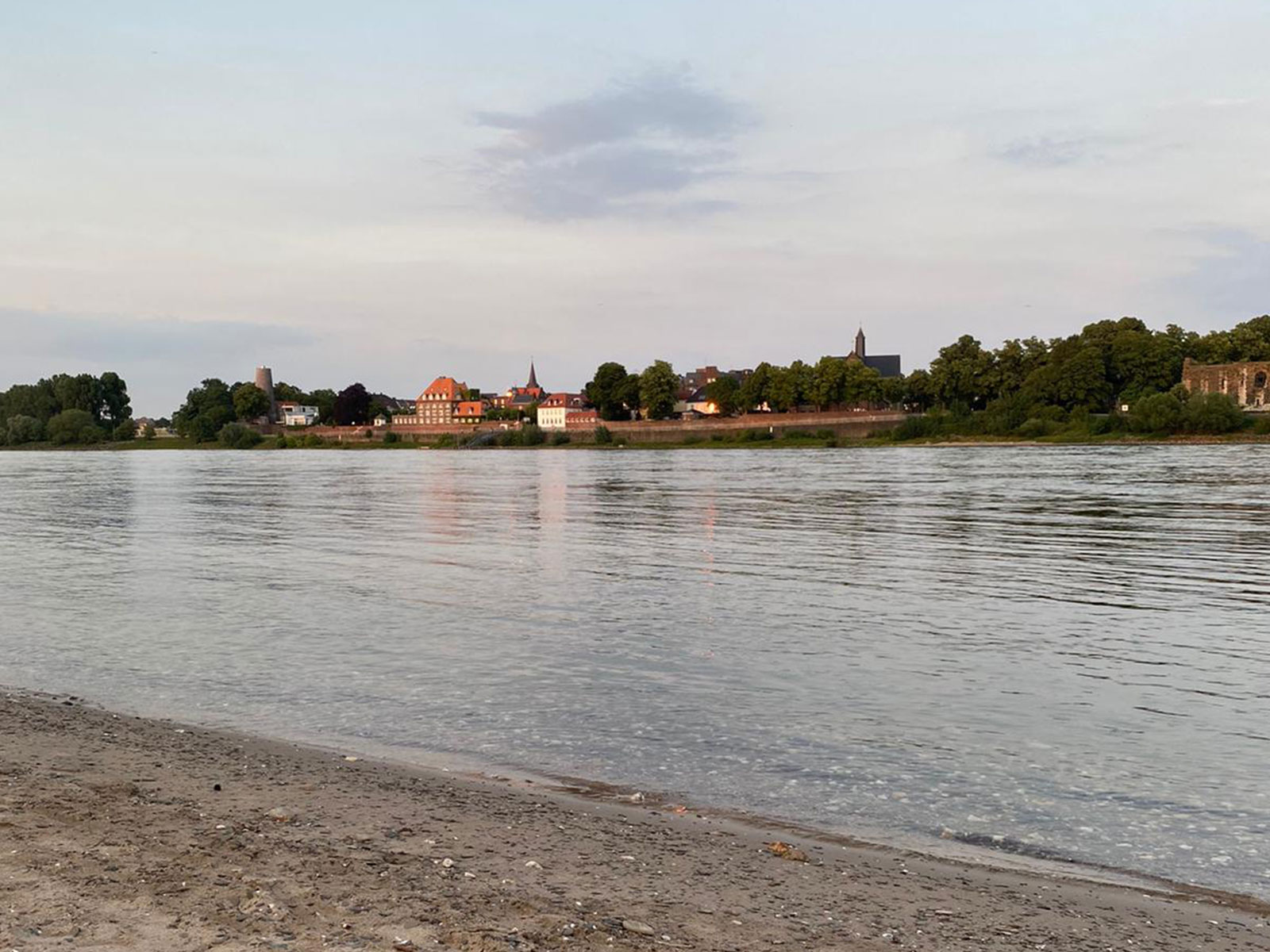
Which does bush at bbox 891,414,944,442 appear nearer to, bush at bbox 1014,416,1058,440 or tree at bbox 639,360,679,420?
bush at bbox 1014,416,1058,440

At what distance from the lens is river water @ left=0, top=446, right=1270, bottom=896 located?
9.53 meters

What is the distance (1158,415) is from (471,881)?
14089cm

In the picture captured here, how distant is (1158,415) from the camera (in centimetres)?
13162

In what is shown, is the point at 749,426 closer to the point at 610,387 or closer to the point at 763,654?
the point at 610,387

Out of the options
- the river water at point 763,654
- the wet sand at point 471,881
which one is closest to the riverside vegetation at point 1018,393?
the river water at point 763,654

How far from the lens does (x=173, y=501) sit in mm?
55812

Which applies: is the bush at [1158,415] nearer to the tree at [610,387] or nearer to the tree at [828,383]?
the tree at [828,383]

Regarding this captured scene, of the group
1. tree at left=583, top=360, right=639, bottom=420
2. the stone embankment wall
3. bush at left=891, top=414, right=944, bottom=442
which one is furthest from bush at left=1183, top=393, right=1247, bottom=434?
tree at left=583, top=360, right=639, bottom=420

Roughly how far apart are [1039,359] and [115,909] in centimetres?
16951

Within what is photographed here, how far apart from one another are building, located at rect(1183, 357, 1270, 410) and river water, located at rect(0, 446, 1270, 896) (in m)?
126

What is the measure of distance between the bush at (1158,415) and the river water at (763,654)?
10220 cm

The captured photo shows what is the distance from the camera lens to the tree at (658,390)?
19062cm

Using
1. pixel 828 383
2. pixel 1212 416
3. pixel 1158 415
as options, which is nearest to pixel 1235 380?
pixel 1158 415

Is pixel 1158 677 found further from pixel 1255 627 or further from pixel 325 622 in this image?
pixel 325 622
